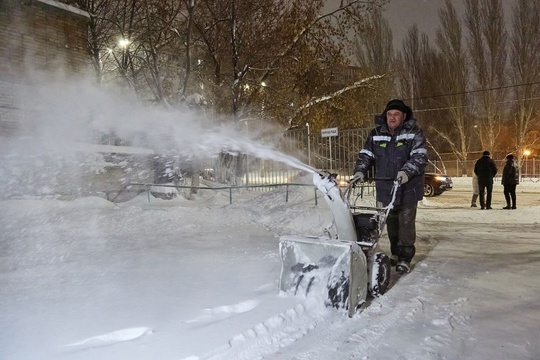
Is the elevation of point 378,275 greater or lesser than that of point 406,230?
lesser

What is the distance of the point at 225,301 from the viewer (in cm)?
426

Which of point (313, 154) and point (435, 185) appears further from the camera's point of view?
point (435, 185)

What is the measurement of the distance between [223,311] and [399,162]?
2865mm

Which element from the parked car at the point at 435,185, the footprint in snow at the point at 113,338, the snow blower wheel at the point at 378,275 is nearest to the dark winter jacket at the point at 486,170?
the parked car at the point at 435,185

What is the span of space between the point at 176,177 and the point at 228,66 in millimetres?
5452

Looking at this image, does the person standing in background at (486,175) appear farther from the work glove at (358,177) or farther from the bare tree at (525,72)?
the bare tree at (525,72)

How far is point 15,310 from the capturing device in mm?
4020

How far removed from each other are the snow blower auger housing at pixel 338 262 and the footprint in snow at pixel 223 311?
43cm

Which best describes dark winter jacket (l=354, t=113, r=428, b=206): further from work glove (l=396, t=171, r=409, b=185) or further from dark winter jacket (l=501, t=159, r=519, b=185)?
dark winter jacket (l=501, t=159, r=519, b=185)

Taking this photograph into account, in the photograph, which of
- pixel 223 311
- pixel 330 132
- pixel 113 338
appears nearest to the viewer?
pixel 113 338

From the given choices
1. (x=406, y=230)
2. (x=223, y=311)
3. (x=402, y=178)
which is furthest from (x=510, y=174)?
(x=223, y=311)

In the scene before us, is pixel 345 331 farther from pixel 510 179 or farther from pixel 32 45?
pixel 32 45

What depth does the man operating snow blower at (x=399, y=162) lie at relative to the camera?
538 centimetres

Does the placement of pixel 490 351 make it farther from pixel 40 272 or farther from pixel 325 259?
pixel 40 272
